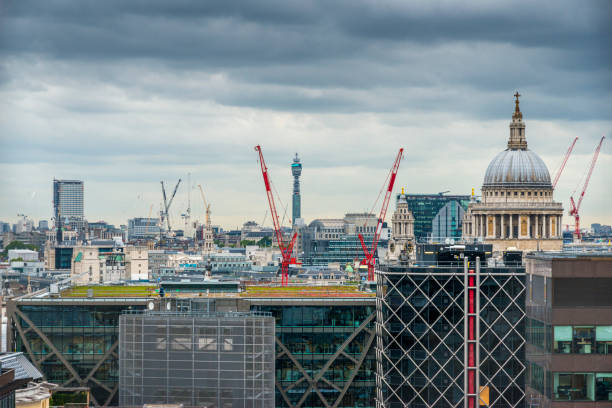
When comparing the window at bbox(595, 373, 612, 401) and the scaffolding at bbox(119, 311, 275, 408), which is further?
the scaffolding at bbox(119, 311, 275, 408)

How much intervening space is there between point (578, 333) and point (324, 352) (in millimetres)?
27770

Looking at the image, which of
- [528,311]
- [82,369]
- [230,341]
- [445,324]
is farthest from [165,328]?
[528,311]

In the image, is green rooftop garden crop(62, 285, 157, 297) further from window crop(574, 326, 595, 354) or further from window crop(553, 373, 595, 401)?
window crop(574, 326, 595, 354)

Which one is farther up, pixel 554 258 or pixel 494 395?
pixel 554 258

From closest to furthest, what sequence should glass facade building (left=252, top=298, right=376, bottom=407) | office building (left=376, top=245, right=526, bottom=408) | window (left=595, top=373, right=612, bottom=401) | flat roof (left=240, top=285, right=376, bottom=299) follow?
window (left=595, top=373, right=612, bottom=401)
office building (left=376, top=245, right=526, bottom=408)
glass facade building (left=252, top=298, right=376, bottom=407)
flat roof (left=240, top=285, right=376, bottom=299)

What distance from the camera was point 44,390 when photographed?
71188mm

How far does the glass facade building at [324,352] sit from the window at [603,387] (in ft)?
86.2

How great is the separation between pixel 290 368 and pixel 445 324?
16361mm

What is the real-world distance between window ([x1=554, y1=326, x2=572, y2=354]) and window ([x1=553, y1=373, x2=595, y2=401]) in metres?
1.46

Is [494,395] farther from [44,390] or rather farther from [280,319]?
[44,390]

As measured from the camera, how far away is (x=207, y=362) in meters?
91.6

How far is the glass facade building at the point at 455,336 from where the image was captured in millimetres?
88125

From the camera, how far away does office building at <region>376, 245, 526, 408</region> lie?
88.1 meters

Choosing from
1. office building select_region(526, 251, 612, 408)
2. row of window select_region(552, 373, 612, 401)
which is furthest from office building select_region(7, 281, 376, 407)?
row of window select_region(552, 373, 612, 401)
